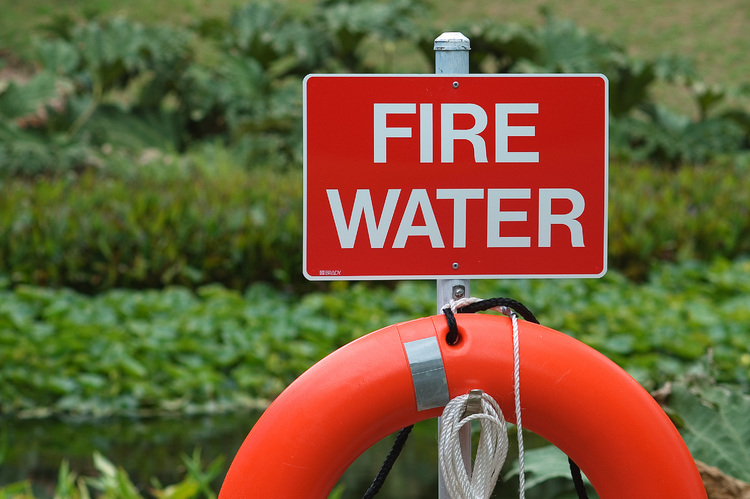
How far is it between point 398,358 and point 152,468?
5.67 ft

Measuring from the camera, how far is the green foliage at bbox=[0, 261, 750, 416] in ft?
9.87

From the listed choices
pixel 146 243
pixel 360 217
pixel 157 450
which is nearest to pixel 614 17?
pixel 146 243

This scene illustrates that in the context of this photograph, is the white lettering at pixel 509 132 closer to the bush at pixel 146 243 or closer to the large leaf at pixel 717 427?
the large leaf at pixel 717 427

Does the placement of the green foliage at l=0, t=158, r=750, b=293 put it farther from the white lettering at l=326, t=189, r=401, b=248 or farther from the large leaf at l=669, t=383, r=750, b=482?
the white lettering at l=326, t=189, r=401, b=248

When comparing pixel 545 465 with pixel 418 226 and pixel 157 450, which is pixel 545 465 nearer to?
pixel 418 226

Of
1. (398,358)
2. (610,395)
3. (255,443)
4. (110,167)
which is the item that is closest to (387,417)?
(398,358)

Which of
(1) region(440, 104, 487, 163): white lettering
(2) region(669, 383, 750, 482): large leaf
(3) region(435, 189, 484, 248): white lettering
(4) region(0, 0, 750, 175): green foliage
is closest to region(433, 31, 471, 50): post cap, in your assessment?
(1) region(440, 104, 487, 163): white lettering

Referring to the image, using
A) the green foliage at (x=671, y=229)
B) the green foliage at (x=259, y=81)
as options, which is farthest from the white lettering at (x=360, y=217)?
the green foliage at (x=259, y=81)

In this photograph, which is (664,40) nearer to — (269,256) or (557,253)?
(269,256)

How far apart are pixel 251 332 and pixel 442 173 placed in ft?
7.49

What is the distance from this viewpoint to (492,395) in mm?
1156

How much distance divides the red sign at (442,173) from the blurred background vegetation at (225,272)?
71 centimetres

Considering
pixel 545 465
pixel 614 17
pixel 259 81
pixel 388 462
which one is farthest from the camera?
pixel 614 17

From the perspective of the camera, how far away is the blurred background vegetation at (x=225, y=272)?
2949 millimetres
